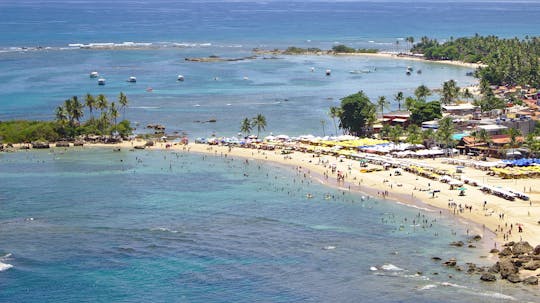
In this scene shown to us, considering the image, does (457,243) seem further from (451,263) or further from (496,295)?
(496,295)

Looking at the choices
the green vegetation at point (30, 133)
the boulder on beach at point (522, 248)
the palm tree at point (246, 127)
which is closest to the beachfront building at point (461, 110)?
the palm tree at point (246, 127)

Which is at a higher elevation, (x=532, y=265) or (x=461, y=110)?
(x=461, y=110)

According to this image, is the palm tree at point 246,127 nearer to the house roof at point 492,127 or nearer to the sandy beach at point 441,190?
the sandy beach at point 441,190

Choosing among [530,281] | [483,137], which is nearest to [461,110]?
[483,137]

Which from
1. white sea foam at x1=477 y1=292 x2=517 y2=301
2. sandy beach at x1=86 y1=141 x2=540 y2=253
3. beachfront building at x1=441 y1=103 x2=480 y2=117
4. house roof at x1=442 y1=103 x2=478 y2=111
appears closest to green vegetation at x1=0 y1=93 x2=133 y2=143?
sandy beach at x1=86 y1=141 x2=540 y2=253

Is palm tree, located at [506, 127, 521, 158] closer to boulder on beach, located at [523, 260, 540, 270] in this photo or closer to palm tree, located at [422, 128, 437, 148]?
palm tree, located at [422, 128, 437, 148]

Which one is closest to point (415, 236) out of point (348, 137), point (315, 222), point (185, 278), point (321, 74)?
point (315, 222)

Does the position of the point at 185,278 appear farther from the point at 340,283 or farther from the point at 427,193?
the point at 427,193
